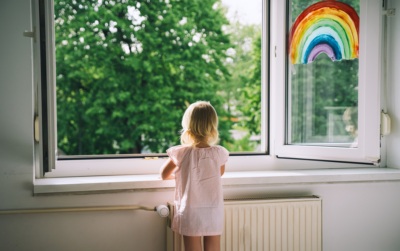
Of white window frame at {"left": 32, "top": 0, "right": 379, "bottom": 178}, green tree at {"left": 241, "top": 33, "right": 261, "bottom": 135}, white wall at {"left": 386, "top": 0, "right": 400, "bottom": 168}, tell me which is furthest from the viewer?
green tree at {"left": 241, "top": 33, "right": 261, "bottom": 135}

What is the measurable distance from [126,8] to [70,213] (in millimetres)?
4602

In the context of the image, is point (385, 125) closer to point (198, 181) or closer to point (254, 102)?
point (198, 181)

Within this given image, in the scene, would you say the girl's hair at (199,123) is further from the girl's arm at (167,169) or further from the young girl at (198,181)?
the girl's arm at (167,169)

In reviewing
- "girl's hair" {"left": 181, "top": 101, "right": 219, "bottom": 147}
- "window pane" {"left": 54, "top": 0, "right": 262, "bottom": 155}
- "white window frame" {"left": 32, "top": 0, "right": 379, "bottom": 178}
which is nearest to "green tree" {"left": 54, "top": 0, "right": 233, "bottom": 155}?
"window pane" {"left": 54, "top": 0, "right": 262, "bottom": 155}

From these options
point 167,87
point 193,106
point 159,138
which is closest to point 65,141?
point 159,138

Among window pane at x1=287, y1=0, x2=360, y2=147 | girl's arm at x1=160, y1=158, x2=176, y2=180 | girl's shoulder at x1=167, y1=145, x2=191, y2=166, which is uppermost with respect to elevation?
window pane at x1=287, y1=0, x2=360, y2=147

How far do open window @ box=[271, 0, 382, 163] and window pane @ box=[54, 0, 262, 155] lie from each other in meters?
3.62

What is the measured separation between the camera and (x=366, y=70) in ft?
5.22

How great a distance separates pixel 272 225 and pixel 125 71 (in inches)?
180

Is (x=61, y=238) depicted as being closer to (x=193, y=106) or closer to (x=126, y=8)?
(x=193, y=106)

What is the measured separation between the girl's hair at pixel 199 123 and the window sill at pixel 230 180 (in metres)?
0.27

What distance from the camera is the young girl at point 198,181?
4.58 feet

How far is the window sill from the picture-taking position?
1.49m

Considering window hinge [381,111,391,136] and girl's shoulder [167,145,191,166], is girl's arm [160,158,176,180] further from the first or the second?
window hinge [381,111,391,136]
